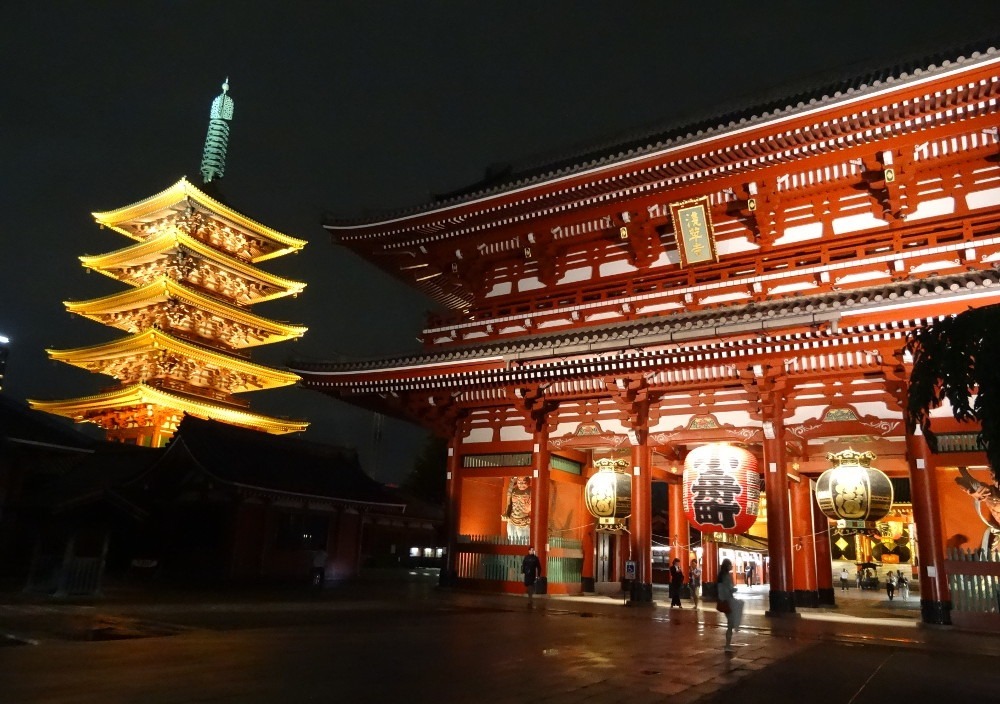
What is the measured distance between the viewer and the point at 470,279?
20844mm

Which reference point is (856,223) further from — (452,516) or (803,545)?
(452,516)

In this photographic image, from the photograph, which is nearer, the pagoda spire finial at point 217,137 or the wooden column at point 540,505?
the wooden column at point 540,505

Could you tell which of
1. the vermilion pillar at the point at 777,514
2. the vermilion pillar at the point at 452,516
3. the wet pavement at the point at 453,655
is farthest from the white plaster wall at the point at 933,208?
the vermilion pillar at the point at 452,516

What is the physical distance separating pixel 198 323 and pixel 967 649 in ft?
110

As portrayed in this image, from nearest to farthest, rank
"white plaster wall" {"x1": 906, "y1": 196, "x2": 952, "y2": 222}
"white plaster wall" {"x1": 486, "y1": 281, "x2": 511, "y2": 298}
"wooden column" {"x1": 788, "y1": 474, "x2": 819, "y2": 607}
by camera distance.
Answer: "white plaster wall" {"x1": 906, "y1": 196, "x2": 952, "y2": 222} < "wooden column" {"x1": 788, "y1": 474, "x2": 819, "y2": 607} < "white plaster wall" {"x1": 486, "y1": 281, "x2": 511, "y2": 298}

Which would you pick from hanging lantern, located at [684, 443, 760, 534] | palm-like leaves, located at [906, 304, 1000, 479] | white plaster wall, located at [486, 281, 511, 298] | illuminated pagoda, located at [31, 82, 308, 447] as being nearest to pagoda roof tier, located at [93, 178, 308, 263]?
illuminated pagoda, located at [31, 82, 308, 447]

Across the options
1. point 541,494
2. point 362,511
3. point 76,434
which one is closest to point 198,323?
point 76,434

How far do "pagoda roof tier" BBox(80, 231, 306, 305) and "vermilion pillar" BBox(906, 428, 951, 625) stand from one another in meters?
31.3

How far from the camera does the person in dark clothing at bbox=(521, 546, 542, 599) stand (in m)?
17.5

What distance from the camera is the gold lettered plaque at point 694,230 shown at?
1677 cm

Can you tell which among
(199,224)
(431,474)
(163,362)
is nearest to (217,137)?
(199,224)

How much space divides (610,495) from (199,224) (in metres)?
27.3

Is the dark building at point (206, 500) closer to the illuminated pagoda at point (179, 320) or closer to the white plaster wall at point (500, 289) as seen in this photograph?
the white plaster wall at point (500, 289)

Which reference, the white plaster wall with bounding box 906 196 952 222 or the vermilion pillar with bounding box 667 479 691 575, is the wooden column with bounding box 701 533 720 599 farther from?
the white plaster wall with bounding box 906 196 952 222
